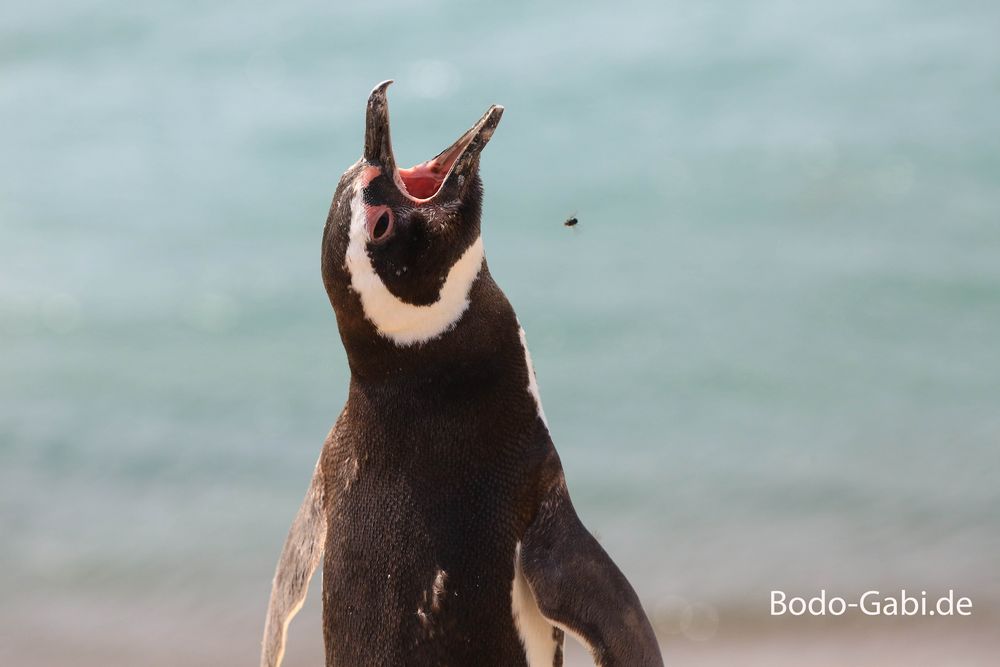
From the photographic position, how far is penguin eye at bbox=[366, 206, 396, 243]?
9.27 ft

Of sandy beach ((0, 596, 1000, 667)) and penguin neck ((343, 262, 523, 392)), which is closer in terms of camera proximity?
penguin neck ((343, 262, 523, 392))

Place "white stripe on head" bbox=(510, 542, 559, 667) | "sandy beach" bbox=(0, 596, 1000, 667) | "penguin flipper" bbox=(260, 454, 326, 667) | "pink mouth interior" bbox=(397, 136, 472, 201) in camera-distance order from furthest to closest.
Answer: "sandy beach" bbox=(0, 596, 1000, 667)
"penguin flipper" bbox=(260, 454, 326, 667)
"pink mouth interior" bbox=(397, 136, 472, 201)
"white stripe on head" bbox=(510, 542, 559, 667)

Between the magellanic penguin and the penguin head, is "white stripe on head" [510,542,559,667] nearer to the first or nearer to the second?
the magellanic penguin

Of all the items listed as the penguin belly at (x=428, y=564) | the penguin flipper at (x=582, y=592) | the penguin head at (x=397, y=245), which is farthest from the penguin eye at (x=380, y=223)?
the penguin flipper at (x=582, y=592)

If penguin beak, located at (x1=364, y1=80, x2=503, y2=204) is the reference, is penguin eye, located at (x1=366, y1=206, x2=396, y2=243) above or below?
below

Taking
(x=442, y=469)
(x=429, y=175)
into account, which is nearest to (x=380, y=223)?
(x=429, y=175)

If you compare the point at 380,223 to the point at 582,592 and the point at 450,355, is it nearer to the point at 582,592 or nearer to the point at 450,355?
the point at 450,355

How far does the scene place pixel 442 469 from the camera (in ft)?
9.71

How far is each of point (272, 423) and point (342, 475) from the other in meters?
4.34

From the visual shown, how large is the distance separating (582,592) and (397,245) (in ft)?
2.62

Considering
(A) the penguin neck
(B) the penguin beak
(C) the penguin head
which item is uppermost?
(B) the penguin beak

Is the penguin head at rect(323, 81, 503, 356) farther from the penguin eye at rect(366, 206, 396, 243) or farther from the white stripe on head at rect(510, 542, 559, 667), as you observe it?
the white stripe on head at rect(510, 542, 559, 667)

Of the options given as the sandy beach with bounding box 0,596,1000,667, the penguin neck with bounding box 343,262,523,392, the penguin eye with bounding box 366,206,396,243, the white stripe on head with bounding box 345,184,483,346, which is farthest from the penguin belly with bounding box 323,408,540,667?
the sandy beach with bounding box 0,596,1000,667

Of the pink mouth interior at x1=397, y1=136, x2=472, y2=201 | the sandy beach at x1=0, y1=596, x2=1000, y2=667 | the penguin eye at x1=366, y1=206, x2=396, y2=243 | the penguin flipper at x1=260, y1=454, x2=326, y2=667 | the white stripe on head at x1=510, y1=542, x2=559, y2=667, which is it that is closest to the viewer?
the penguin eye at x1=366, y1=206, x2=396, y2=243
